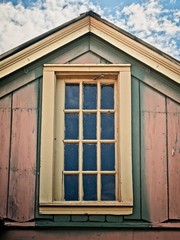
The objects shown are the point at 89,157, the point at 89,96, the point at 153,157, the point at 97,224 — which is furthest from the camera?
the point at 89,96

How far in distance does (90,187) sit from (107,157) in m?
0.46

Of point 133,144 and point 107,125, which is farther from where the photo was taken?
point 107,125

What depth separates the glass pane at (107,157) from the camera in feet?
19.9

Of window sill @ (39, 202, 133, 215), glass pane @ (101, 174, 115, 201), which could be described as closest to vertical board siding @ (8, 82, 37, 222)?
window sill @ (39, 202, 133, 215)

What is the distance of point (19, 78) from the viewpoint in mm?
6219

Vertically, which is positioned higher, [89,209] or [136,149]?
[136,149]

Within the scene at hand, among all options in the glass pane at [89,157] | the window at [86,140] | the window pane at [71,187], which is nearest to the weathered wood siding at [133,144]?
the window at [86,140]

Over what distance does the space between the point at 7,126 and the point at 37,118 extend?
0.41 metres

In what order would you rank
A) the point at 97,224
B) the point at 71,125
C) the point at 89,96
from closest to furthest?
the point at 97,224 < the point at 71,125 < the point at 89,96

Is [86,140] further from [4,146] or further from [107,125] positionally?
[4,146]

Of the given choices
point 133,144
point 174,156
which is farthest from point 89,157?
point 174,156

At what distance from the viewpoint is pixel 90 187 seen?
235 inches

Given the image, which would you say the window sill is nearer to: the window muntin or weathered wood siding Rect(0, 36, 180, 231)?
weathered wood siding Rect(0, 36, 180, 231)

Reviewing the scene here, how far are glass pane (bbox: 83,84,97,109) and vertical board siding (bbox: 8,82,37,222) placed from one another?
686 mm
